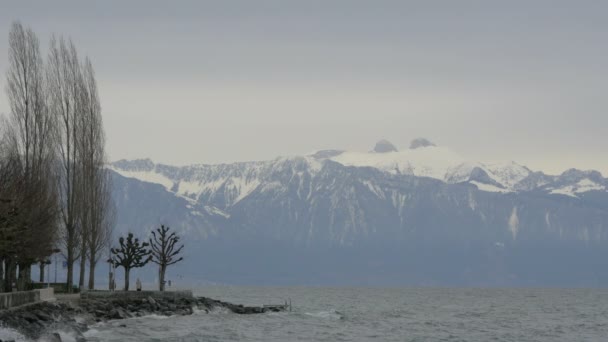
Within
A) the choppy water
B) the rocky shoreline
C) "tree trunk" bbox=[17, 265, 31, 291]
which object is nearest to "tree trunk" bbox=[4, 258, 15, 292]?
the rocky shoreline

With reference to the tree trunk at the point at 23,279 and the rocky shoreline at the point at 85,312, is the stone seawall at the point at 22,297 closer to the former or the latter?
the rocky shoreline at the point at 85,312

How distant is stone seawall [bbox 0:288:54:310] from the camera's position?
7821cm

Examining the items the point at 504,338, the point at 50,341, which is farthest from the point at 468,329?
the point at 50,341

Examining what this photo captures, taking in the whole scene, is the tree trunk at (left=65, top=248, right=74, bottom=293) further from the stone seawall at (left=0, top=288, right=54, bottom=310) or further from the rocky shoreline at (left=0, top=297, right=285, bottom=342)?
the stone seawall at (left=0, top=288, right=54, bottom=310)

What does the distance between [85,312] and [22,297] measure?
10.8 m

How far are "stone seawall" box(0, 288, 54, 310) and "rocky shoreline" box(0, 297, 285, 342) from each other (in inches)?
33.7

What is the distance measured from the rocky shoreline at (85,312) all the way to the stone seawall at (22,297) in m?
0.85

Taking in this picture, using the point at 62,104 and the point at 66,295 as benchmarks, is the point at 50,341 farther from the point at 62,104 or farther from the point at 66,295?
the point at 62,104

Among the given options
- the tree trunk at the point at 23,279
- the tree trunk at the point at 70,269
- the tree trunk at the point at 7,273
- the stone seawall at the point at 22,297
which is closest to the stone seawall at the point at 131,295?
the tree trunk at the point at 70,269

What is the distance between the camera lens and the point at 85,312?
316ft

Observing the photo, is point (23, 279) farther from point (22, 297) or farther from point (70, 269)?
point (22, 297)

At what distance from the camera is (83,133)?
11194cm

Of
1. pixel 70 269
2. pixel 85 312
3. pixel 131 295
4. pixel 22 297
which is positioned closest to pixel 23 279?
pixel 70 269

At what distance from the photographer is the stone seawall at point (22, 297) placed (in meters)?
78.2
